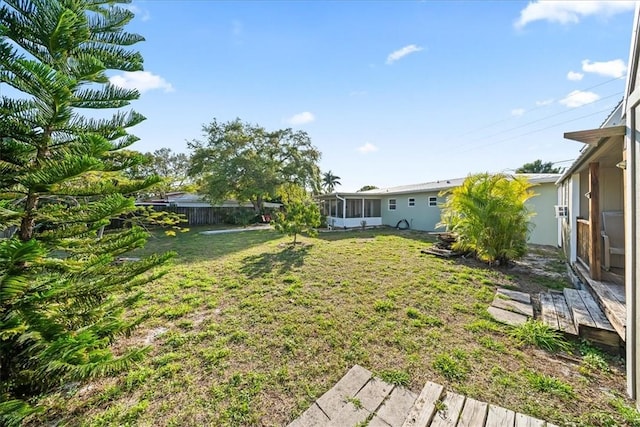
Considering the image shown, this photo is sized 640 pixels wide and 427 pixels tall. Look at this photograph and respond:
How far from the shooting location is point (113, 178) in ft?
5.76

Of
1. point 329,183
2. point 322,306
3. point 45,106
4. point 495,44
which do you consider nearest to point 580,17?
point 495,44

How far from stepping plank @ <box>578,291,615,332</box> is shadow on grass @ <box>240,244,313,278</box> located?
5250mm

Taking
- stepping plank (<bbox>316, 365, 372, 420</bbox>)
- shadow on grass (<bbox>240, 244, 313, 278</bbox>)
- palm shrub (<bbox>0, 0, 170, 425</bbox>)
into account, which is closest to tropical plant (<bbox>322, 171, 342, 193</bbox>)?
shadow on grass (<bbox>240, 244, 313, 278</bbox>)

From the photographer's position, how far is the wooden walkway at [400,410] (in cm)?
198

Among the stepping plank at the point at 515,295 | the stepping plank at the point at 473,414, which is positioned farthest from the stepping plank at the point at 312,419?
the stepping plank at the point at 515,295

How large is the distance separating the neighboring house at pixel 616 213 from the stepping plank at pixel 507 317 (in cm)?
90

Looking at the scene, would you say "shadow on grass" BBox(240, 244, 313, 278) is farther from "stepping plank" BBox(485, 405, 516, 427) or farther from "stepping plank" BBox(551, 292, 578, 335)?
"stepping plank" BBox(551, 292, 578, 335)

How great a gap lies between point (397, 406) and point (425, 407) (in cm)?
23

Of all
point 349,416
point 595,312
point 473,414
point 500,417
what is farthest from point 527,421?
point 595,312

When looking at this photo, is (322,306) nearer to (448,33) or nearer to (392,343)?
(392,343)

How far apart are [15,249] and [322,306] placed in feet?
12.3

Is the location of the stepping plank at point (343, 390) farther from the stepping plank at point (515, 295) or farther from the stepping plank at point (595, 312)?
the stepping plank at point (515, 295)

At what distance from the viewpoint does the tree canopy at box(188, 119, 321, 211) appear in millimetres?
15562

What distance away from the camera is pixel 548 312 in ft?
12.1
